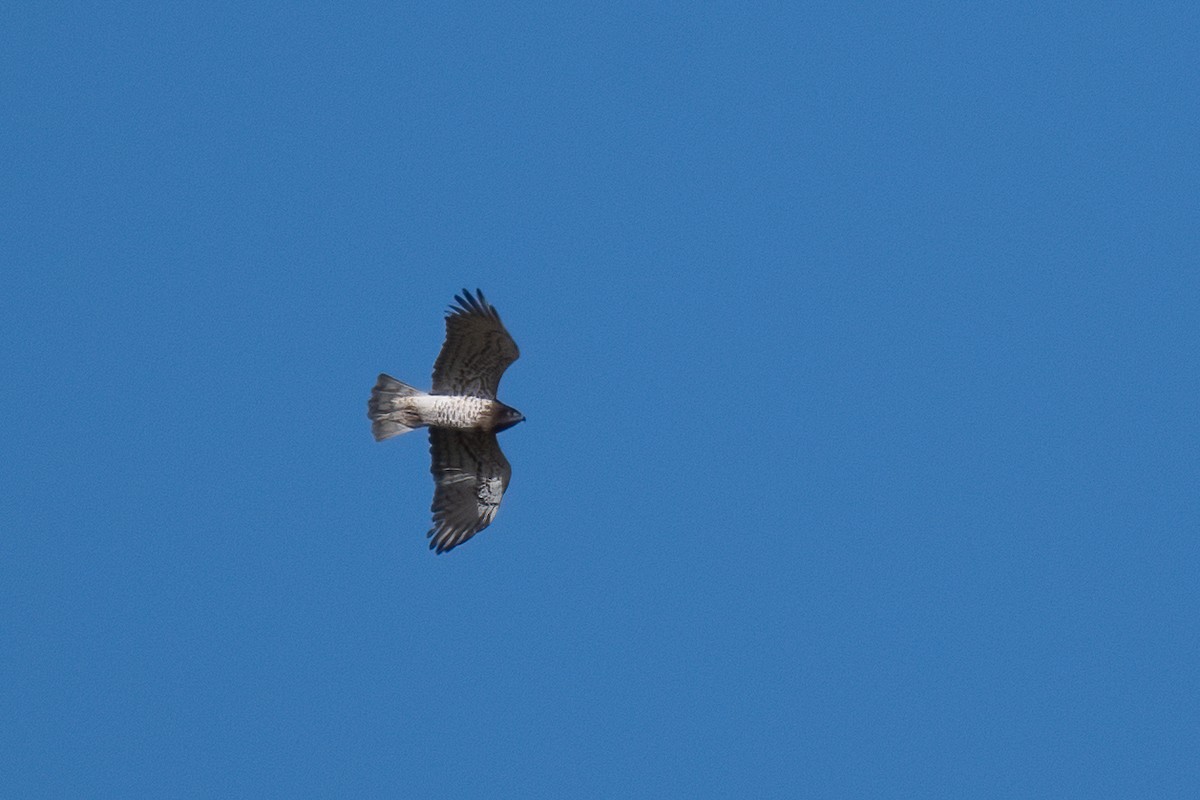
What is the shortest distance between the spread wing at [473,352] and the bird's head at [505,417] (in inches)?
7.7

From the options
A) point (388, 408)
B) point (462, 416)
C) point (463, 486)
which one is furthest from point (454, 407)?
point (463, 486)

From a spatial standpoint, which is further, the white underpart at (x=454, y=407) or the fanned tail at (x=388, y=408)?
the fanned tail at (x=388, y=408)

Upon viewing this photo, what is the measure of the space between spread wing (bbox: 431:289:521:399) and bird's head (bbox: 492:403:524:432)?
0.64 feet

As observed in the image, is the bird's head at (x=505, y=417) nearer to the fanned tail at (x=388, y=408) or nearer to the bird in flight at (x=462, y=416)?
the bird in flight at (x=462, y=416)

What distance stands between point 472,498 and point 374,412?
4.63 feet

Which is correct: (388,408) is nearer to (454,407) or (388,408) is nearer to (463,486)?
(454,407)

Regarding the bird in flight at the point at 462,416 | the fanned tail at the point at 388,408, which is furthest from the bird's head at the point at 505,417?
the fanned tail at the point at 388,408

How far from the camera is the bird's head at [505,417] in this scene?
21.8 m

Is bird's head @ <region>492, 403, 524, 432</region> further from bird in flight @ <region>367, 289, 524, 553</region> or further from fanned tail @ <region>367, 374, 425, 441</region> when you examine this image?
fanned tail @ <region>367, 374, 425, 441</region>

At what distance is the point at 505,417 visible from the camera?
21.8 metres

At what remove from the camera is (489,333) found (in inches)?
838

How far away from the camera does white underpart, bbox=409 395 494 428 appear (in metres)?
21.7

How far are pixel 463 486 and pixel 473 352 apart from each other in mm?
1646

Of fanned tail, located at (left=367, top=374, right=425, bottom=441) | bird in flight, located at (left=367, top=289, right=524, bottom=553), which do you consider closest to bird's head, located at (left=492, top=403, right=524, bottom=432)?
bird in flight, located at (left=367, top=289, right=524, bottom=553)
